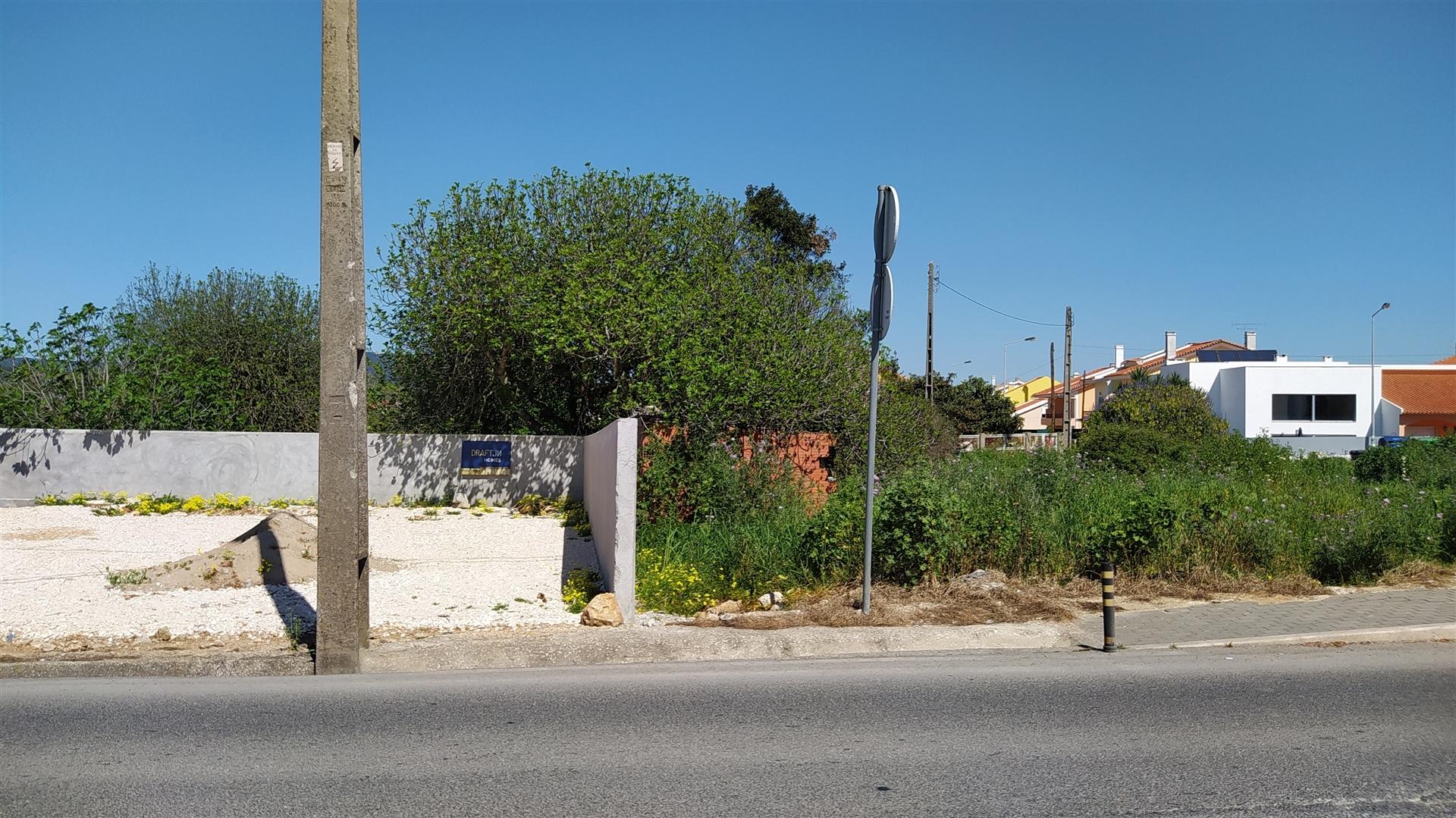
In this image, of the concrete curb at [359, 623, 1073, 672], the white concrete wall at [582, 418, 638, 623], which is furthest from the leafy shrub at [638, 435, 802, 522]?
the concrete curb at [359, 623, 1073, 672]

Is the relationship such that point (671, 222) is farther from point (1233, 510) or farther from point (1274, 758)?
point (1274, 758)

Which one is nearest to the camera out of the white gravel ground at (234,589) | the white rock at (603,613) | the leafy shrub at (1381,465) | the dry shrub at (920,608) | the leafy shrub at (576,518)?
the dry shrub at (920,608)

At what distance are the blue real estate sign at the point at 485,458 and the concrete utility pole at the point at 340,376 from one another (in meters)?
14.8

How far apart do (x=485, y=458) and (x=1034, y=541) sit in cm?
1491

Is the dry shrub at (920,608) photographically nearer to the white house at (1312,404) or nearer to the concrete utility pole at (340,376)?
the concrete utility pole at (340,376)

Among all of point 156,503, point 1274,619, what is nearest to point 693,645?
point 1274,619

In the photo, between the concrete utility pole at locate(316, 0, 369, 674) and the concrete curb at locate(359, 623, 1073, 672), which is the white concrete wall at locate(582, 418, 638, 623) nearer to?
the concrete curb at locate(359, 623, 1073, 672)

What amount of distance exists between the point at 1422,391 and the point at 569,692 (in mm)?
60269

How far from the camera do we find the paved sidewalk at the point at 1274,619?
307 inches

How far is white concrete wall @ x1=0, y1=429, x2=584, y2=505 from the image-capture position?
20.8 meters

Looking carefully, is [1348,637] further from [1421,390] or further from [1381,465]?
[1421,390]

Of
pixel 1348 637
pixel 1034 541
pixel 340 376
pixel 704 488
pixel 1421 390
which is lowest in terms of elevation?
pixel 1348 637

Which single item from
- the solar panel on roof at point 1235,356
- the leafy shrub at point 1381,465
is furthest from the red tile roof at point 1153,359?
the leafy shrub at point 1381,465

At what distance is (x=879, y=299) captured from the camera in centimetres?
845
